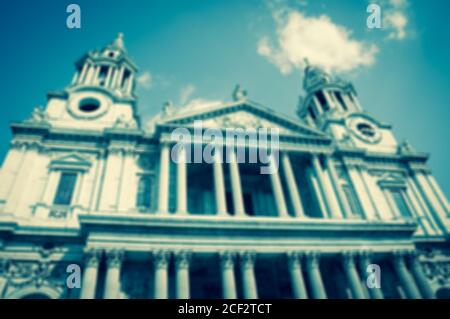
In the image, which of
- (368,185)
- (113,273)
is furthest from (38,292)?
(368,185)

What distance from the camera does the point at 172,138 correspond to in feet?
73.9

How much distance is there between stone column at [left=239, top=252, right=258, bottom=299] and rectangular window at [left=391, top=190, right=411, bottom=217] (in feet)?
45.6

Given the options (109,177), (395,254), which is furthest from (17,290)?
(395,254)

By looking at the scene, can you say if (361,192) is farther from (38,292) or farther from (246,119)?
(38,292)

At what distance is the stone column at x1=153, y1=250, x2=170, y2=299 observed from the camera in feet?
50.2

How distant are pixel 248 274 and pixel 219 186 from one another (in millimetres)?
5804

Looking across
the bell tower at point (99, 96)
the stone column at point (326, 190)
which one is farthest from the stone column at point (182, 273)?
the bell tower at point (99, 96)

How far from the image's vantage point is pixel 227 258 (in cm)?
1689

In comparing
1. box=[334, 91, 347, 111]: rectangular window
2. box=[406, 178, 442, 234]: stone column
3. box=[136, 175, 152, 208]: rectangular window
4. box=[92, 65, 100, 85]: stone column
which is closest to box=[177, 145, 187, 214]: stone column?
box=[136, 175, 152, 208]: rectangular window

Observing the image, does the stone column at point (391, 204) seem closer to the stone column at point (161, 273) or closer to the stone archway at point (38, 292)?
the stone column at point (161, 273)

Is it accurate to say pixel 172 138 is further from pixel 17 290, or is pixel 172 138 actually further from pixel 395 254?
pixel 395 254

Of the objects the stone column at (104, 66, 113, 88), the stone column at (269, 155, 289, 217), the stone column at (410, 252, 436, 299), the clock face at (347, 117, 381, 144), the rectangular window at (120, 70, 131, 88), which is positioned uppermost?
the rectangular window at (120, 70, 131, 88)

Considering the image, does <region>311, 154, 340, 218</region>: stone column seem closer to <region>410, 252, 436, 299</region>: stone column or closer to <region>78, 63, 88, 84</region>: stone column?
<region>410, 252, 436, 299</region>: stone column

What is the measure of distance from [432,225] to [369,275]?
9.74 m
